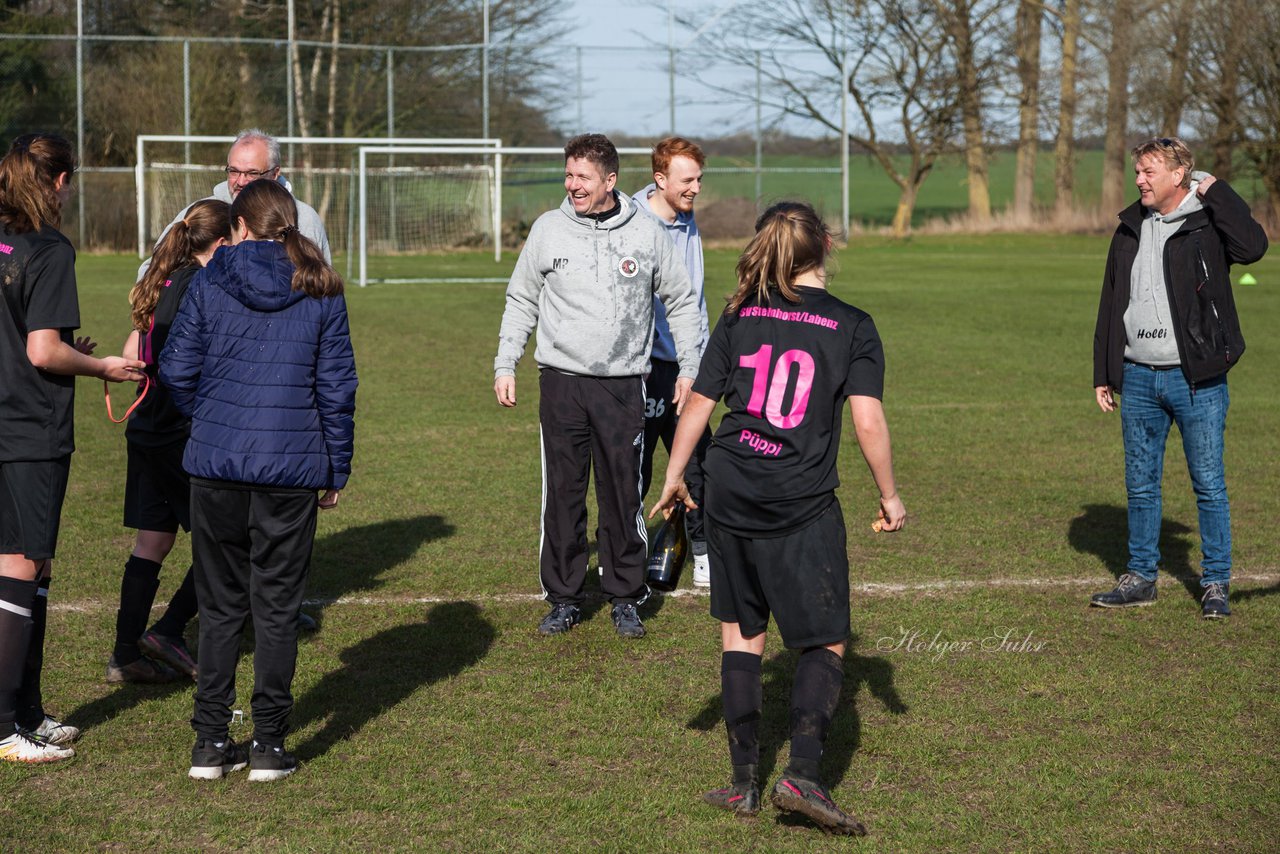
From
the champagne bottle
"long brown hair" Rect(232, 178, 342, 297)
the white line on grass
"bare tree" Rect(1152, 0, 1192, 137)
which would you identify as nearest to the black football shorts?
"long brown hair" Rect(232, 178, 342, 297)

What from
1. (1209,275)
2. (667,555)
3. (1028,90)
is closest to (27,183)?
(667,555)

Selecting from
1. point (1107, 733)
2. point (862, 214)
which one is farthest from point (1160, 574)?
point (862, 214)

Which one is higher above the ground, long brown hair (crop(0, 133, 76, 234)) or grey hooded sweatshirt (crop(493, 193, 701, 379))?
long brown hair (crop(0, 133, 76, 234))

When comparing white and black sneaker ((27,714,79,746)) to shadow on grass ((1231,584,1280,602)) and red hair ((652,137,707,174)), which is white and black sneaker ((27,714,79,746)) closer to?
red hair ((652,137,707,174))

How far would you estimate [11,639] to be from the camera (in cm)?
424

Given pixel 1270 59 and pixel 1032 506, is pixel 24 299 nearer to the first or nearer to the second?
pixel 1032 506

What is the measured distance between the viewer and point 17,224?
162 inches

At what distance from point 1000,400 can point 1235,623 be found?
20.5 feet

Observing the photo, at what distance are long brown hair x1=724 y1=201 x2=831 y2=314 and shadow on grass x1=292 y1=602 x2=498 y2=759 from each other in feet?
6.20

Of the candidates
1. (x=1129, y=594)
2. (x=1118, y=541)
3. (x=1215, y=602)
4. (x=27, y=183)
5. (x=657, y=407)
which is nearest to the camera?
(x=27, y=183)

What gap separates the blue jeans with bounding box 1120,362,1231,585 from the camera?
19.6ft

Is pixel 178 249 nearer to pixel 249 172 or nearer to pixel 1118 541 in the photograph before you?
pixel 249 172

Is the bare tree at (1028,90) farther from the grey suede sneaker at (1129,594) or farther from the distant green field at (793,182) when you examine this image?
the grey suede sneaker at (1129,594)
